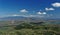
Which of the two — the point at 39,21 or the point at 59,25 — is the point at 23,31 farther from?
the point at 59,25

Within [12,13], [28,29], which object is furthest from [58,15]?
[12,13]

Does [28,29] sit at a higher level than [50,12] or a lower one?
lower

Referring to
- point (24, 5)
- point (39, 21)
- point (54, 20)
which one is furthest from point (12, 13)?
point (54, 20)

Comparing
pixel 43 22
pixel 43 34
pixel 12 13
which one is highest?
pixel 12 13

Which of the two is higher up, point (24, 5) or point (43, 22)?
point (24, 5)

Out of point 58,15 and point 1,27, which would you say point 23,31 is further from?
point 58,15
